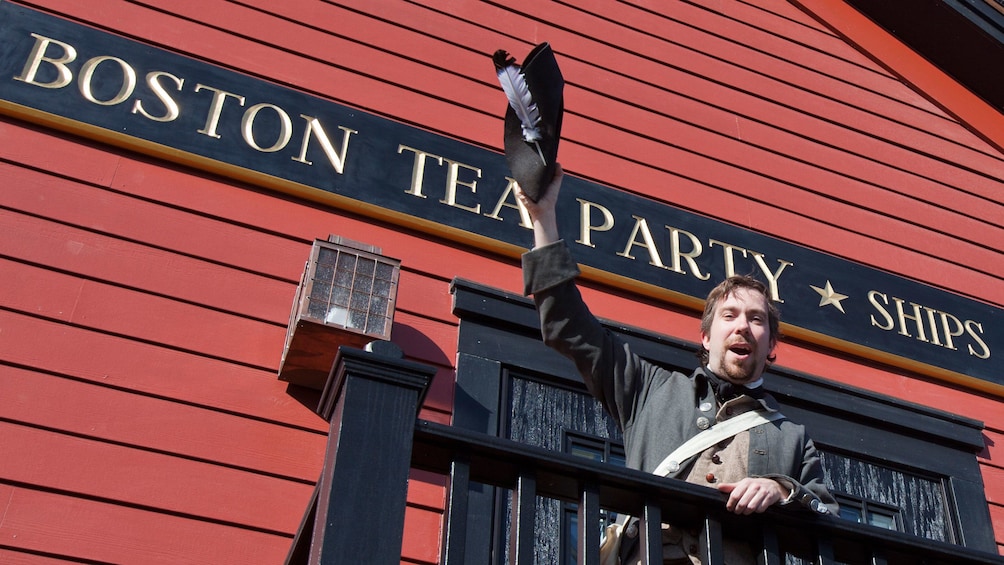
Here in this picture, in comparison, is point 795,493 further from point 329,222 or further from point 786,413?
point 329,222

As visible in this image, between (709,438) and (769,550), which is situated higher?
(709,438)

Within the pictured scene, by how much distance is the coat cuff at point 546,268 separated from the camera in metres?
2.75

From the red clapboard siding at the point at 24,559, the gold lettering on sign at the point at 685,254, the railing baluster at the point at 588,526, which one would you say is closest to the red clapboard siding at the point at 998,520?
the gold lettering on sign at the point at 685,254

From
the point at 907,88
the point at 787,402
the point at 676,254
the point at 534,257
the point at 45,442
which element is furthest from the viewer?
the point at 907,88

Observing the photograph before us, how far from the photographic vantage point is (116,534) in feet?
12.5

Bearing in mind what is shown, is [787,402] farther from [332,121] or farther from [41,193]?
[41,193]

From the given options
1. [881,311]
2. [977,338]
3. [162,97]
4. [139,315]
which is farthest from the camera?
[977,338]

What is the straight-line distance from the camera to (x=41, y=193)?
4516mm

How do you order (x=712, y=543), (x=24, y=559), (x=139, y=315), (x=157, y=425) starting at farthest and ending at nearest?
(x=139, y=315) → (x=157, y=425) → (x=24, y=559) → (x=712, y=543)

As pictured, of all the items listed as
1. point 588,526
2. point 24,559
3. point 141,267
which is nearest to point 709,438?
point 588,526

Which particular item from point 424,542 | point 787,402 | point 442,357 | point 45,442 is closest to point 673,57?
point 787,402

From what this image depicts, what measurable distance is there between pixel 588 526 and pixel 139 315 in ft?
7.87

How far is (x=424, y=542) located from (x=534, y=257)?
5.78ft

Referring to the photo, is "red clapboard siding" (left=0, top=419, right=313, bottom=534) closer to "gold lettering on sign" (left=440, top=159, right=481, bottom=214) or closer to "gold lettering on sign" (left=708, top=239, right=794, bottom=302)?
"gold lettering on sign" (left=440, top=159, right=481, bottom=214)
